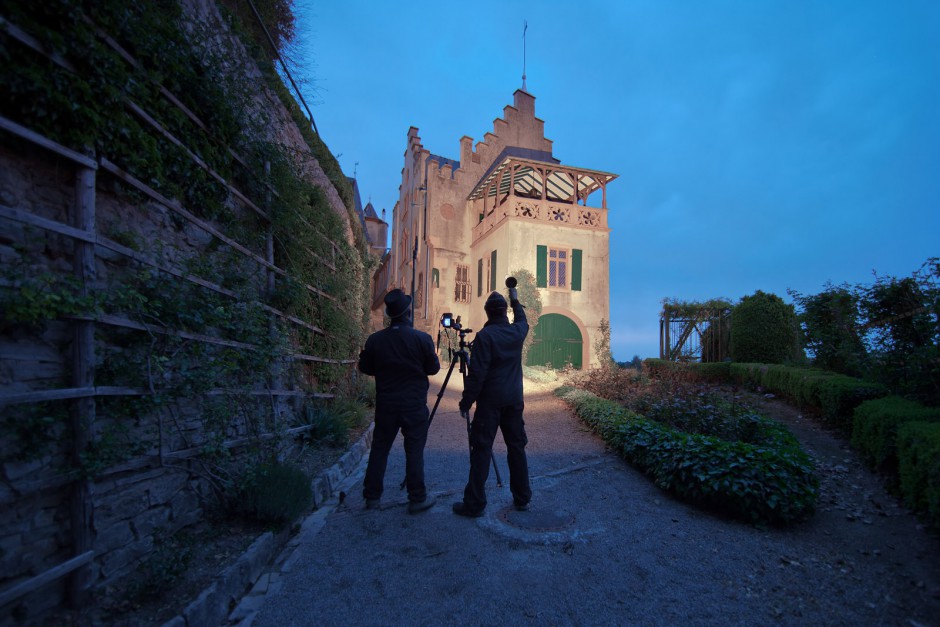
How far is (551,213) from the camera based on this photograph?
720 inches

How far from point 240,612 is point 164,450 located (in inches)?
48.8

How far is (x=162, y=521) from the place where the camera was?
3.23 m

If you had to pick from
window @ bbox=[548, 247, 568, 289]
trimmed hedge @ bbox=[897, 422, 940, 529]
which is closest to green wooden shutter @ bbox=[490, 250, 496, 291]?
window @ bbox=[548, 247, 568, 289]

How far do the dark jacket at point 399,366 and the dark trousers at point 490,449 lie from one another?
63 centimetres

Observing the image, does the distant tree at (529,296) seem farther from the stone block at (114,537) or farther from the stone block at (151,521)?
the stone block at (114,537)

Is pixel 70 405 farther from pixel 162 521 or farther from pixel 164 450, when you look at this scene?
pixel 162 521

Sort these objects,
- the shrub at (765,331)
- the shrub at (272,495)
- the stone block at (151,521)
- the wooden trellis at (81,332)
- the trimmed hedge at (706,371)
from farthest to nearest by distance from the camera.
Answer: the trimmed hedge at (706,371), the shrub at (765,331), the shrub at (272,495), the stone block at (151,521), the wooden trellis at (81,332)

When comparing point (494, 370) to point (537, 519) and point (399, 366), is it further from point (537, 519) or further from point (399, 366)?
point (537, 519)

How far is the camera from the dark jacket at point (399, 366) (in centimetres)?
439

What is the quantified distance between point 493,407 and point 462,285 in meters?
18.8

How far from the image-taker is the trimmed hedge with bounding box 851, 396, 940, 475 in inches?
183

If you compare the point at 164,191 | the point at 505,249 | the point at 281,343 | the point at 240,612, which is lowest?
the point at 240,612

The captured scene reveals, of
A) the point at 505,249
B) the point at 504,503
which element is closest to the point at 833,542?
the point at 504,503

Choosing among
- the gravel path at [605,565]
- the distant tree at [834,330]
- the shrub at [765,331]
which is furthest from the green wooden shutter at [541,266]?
the gravel path at [605,565]
